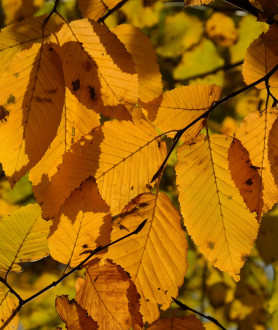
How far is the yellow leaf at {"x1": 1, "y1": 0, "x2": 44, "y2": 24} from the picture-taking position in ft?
2.98

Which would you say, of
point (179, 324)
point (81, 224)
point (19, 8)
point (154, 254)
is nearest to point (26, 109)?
point (81, 224)

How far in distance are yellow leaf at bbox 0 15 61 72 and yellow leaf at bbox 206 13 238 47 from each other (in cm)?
60

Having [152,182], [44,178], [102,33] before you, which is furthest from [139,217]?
[102,33]

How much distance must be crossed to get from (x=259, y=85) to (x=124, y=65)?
241mm

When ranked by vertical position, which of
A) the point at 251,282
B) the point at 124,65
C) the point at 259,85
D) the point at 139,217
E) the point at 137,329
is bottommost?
the point at 251,282

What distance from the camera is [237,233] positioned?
61 centimetres

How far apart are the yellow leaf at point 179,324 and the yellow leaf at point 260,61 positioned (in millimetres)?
438

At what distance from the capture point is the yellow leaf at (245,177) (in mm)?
545

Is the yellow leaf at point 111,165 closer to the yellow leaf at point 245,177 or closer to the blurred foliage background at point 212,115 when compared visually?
the yellow leaf at point 245,177

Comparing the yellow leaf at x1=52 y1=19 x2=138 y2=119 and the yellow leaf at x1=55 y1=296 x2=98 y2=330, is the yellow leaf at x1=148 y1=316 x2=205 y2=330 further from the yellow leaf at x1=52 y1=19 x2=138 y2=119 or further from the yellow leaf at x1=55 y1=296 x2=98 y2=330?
the yellow leaf at x1=52 y1=19 x2=138 y2=119

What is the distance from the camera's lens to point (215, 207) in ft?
1.98

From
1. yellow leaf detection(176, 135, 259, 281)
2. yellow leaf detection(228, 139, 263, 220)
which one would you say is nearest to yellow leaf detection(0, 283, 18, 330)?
yellow leaf detection(176, 135, 259, 281)

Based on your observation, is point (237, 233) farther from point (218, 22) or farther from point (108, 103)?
point (218, 22)

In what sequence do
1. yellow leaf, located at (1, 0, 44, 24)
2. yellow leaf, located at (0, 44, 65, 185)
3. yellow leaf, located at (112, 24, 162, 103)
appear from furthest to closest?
yellow leaf, located at (1, 0, 44, 24) < yellow leaf, located at (112, 24, 162, 103) < yellow leaf, located at (0, 44, 65, 185)
